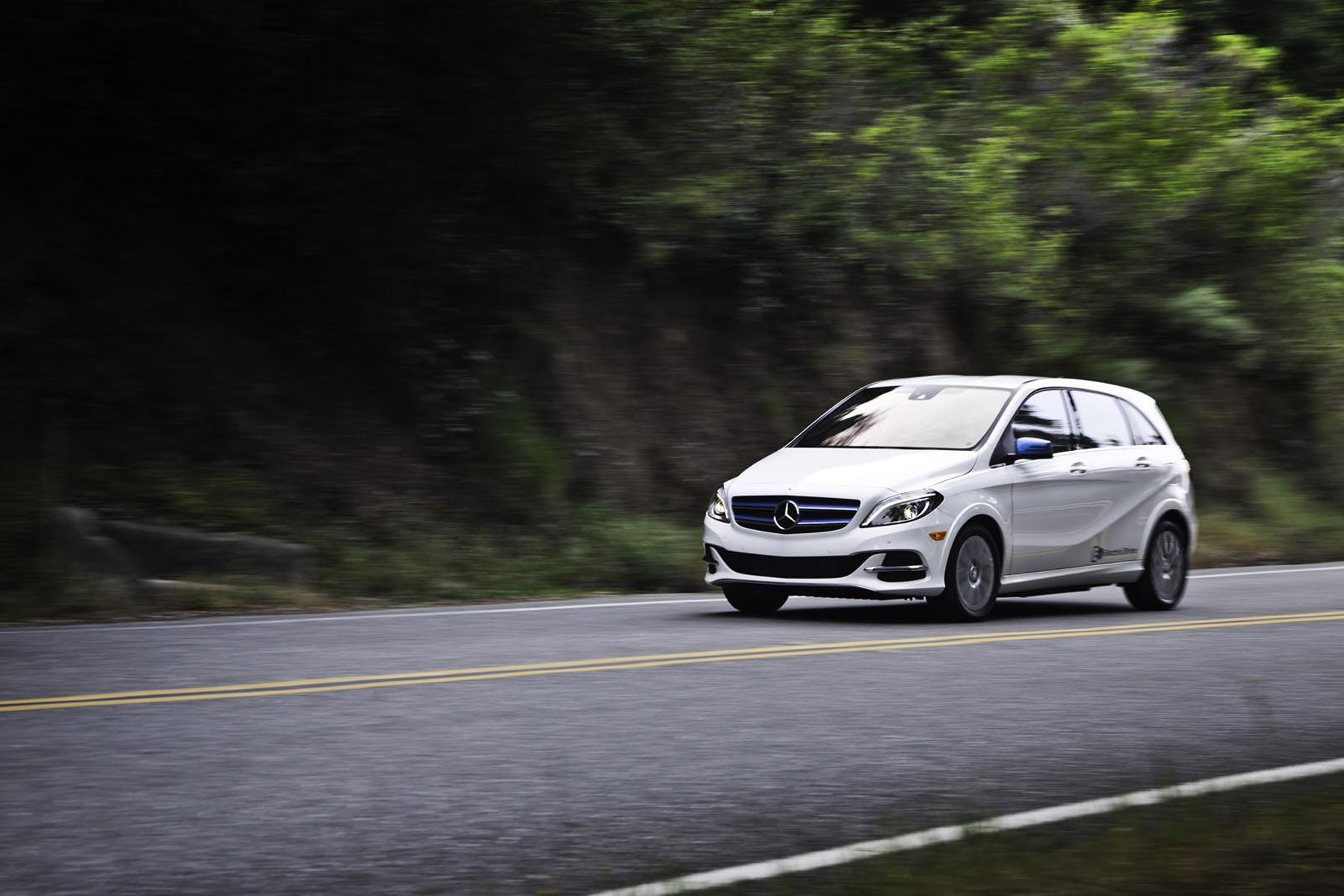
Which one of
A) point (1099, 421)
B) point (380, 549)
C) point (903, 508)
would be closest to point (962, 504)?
point (903, 508)

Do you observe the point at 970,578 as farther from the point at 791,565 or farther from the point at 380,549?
the point at 380,549

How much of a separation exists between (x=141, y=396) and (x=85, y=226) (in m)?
2.42

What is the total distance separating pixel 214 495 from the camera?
16781mm

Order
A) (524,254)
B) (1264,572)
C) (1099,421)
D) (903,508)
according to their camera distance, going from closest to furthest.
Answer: (903,508) → (1099,421) → (1264,572) → (524,254)

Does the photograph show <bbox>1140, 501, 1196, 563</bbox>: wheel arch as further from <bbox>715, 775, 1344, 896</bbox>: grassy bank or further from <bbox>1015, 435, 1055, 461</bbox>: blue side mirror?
<bbox>715, 775, 1344, 896</bbox>: grassy bank

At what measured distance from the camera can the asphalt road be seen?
6.06 m

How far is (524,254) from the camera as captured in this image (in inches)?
843

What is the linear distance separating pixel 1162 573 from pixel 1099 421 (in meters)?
1.36

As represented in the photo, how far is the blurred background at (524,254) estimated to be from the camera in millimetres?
17344

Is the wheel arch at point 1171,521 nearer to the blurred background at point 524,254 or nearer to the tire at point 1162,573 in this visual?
the tire at point 1162,573

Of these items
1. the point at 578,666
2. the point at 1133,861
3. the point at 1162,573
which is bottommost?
the point at 1133,861

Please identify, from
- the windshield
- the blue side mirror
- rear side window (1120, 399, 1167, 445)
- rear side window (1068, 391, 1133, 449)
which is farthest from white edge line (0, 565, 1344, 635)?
rear side window (1120, 399, 1167, 445)

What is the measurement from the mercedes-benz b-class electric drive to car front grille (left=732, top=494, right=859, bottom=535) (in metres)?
0.01

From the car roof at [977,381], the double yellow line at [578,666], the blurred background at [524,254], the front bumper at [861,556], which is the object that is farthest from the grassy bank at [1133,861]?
the blurred background at [524,254]
